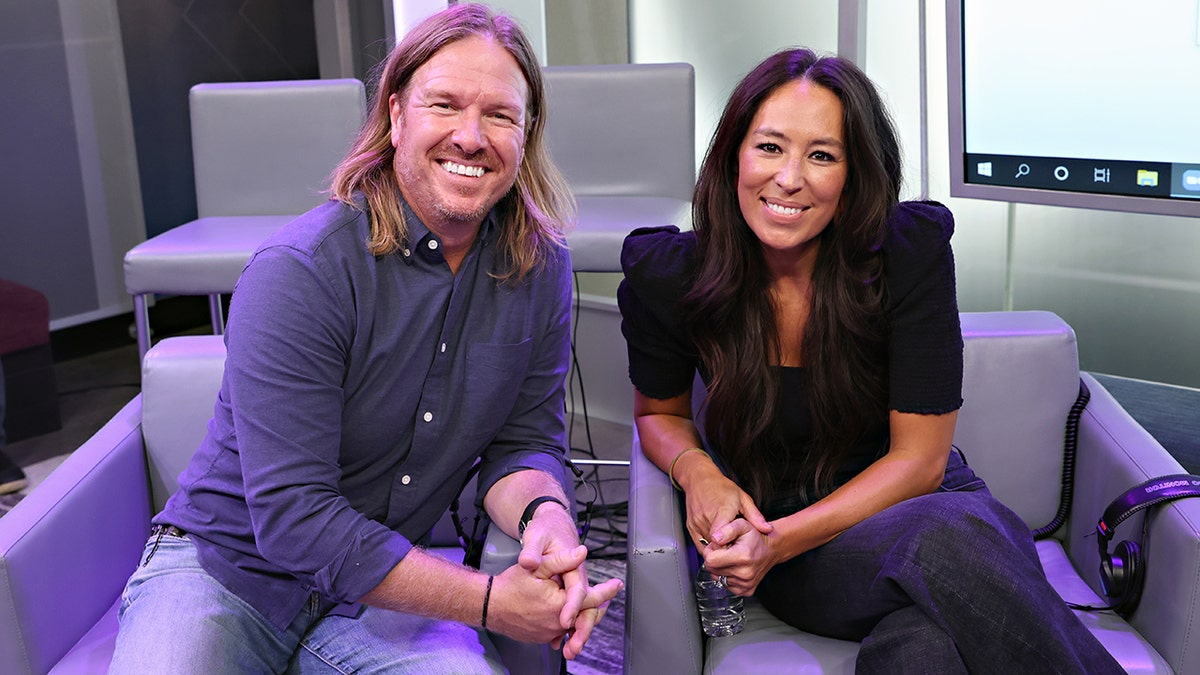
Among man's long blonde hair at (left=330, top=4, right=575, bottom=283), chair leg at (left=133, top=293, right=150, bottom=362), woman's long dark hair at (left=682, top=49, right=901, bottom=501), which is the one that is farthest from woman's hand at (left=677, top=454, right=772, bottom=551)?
chair leg at (left=133, top=293, right=150, bottom=362)

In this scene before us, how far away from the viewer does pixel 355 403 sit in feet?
5.61

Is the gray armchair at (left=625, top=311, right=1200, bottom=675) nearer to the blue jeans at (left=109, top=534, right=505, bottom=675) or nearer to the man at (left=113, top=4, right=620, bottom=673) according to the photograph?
the man at (left=113, top=4, right=620, bottom=673)

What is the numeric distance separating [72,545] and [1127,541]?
1632 mm

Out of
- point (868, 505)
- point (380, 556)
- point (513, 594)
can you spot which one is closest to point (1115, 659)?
point (868, 505)

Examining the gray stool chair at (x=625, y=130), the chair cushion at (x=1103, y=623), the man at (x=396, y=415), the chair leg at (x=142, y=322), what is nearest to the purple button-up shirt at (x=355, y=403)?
the man at (x=396, y=415)

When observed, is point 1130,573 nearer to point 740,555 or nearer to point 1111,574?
point 1111,574

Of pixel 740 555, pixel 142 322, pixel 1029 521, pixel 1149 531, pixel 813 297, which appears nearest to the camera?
pixel 740 555

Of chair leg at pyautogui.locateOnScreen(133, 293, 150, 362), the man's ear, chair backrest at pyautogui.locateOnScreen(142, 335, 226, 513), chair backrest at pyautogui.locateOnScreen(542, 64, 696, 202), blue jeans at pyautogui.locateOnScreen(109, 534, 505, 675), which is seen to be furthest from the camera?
chair backrest at pyautogui.locateOnScreen(542, 64, 696, 202)

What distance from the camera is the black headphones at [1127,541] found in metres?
1.77

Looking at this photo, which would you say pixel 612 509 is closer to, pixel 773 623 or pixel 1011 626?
pixel 773 623

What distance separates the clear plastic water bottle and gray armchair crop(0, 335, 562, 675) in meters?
0.24

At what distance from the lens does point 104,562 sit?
1892 millimetres

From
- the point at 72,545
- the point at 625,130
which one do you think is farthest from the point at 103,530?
the point at 625,130

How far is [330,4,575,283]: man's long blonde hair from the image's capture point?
5.70 ft
